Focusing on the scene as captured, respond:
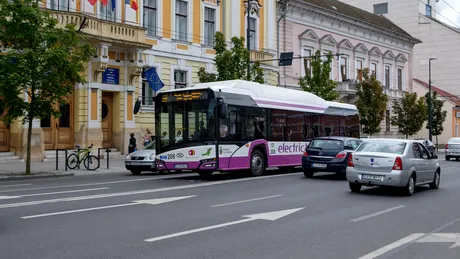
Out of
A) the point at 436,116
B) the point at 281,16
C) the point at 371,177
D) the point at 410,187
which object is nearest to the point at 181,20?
the point at 281,16

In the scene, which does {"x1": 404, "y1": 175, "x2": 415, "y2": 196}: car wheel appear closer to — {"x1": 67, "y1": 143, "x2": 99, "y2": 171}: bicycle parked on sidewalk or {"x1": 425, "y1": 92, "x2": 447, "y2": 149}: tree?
{"x1": 67, "y1": 143, "x2": 99, "y2": 171}: bicycle parked on sidewalk

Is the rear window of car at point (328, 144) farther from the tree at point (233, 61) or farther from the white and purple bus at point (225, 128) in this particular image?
the tree at point (233, 61)

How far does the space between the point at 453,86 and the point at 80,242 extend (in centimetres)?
7218

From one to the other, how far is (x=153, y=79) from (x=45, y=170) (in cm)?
1087

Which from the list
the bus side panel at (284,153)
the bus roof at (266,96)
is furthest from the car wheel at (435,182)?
the bus roof at (266,96)

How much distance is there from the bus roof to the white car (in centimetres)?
409

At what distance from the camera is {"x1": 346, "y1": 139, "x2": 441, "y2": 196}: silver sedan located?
14.6 metres

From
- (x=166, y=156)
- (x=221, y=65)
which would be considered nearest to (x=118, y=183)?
(x=166, y=156)

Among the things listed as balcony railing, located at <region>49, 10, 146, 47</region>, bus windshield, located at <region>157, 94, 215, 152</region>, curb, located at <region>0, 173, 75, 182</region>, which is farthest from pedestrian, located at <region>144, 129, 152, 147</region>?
bus windshield, located at <region>157, 94, 215, 152</region>

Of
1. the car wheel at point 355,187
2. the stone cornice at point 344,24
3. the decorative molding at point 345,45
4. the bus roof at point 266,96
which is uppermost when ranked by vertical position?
the stone cornice at point 344,24

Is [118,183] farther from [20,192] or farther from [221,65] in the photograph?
[221,65]

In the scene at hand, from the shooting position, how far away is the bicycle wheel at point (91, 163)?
2402 centimetres

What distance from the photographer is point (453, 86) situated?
7294 cm

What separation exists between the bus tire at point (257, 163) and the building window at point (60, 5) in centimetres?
1371
